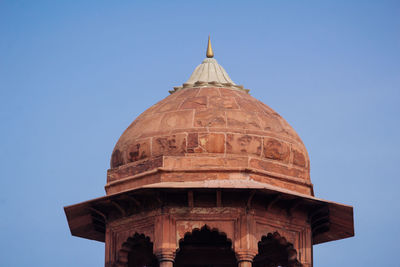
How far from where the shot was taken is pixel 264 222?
27.7 meters

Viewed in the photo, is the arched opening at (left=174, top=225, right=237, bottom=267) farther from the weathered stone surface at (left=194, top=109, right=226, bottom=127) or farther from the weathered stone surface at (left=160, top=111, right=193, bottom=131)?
the weathered stone surface at (left=194, top=109, right=226, bottom=127)

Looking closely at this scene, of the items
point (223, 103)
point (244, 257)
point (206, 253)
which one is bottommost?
point (244, 257)

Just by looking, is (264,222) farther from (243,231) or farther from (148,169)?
(148,169)

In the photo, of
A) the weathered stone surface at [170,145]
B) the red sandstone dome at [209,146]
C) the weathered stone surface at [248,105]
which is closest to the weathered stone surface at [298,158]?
the red sandstone dome at [209,146]

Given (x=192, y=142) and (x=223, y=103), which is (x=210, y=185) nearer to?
(x=192, y=142)

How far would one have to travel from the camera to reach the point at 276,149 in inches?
1112

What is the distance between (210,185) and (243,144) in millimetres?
1549

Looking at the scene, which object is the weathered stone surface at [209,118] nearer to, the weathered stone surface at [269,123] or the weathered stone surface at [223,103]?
the weathered stone surface at [223,103]

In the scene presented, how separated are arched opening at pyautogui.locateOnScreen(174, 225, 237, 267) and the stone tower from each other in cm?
206

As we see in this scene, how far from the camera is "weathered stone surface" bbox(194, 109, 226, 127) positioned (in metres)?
28.1

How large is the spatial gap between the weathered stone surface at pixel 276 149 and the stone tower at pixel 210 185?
0.02 m

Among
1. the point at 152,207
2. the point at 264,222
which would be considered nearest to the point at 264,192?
the point at 264,222

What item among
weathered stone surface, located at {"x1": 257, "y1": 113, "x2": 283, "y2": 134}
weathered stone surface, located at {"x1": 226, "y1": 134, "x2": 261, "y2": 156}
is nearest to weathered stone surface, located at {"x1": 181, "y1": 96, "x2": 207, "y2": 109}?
weathered stone surface, located at {"x1": 226, "y1": 134, "x2": 261, "y2": 156}

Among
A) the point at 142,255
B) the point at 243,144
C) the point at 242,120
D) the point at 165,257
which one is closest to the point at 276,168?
the point at 243,144
